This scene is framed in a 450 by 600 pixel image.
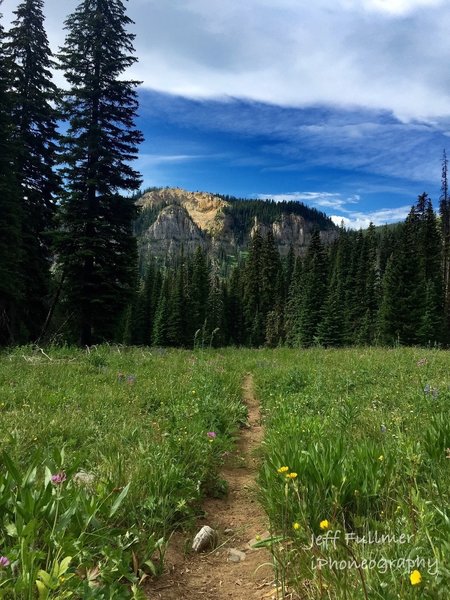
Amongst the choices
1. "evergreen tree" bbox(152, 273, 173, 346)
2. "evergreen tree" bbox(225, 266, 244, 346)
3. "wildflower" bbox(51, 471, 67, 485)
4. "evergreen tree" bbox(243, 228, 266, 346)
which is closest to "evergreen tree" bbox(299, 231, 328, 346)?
"evergreen tree" bbox(243, 228, 266, 346)

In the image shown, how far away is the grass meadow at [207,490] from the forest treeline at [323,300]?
1727 inches

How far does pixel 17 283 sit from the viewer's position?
17812 mm

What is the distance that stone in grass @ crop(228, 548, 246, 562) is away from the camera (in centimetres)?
285

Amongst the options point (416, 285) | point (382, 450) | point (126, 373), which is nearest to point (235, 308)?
point (416, 285)

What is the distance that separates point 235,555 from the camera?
9.47ft

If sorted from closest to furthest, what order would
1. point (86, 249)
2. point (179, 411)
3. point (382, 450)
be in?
point (382, 450), point (179, 411), point (86, 249)

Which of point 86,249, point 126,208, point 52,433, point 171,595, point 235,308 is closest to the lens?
point 171,595

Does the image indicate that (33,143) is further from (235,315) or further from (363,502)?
(235,315)

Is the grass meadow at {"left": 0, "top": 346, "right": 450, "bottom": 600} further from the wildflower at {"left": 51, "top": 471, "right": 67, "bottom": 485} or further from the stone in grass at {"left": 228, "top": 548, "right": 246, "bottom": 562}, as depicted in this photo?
the stone in grass at {"left": 228, "top": 548, "right": 246, "bottom": 562}

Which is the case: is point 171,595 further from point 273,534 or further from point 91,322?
point 91,322

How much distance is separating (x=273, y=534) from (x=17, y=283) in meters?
18.0

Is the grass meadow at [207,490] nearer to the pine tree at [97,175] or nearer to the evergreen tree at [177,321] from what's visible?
the pine tree at [97,175]

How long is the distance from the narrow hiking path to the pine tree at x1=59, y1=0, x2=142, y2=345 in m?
15.2

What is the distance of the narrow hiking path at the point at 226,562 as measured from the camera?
2433mm
